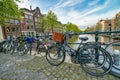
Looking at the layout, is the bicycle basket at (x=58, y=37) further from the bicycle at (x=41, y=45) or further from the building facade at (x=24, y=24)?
the building facade at (x=24, y=24)

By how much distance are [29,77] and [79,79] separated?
114 cm

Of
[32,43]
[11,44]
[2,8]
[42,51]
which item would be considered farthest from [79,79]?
[2,8]

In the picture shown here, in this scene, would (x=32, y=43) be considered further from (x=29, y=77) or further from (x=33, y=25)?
(x=33, y=25)

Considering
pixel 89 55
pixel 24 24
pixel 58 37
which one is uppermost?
pixel 24 24

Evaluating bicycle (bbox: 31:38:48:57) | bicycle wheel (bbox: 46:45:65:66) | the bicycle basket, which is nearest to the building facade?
bicycle (bbox: 31:38:48:57)

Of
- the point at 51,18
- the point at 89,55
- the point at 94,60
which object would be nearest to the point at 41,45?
the point at 89,55

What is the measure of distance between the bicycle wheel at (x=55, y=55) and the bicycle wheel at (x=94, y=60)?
2.07ft

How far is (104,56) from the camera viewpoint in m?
2.07

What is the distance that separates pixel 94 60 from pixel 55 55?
1.17 meters

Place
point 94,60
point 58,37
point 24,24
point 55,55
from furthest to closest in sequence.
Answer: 1. point 24,24
2. point 55,55
3. point 58,37
4. point 94,60

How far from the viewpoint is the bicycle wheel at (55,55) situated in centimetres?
269

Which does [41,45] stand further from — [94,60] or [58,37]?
[94,60]

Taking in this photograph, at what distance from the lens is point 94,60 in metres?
2.20

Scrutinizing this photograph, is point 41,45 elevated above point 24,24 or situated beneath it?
situated beneath
